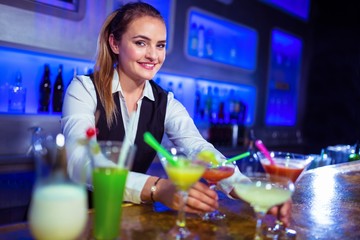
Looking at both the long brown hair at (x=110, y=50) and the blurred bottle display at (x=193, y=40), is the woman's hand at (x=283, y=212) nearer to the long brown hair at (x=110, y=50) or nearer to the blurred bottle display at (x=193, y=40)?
the long brown hair at (x=110, y=50)

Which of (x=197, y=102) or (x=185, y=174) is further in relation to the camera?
(x=197, y=102)

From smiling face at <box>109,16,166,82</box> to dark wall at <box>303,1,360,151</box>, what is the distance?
3540 mm

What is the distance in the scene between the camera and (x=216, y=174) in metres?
1.21

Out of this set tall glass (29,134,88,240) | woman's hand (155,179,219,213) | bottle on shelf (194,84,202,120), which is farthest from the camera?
bottle on shelf (194,84,202,120)

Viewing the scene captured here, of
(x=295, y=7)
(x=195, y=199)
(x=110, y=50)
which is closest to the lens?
(x=195, y=199)

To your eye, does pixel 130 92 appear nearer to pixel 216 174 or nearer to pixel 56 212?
pixel 216 174

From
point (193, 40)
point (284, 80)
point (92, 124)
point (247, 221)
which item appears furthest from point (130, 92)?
point (284, 80)

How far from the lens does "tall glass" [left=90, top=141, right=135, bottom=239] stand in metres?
0.86


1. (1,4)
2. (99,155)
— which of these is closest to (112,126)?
(99,155)

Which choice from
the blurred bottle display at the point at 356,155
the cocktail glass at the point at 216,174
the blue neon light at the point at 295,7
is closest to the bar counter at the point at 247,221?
the cocktail glass at the point at 216,174

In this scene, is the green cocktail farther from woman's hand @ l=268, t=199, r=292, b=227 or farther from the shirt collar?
the shirt collar

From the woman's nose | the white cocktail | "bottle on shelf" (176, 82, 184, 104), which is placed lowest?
the white cocktail

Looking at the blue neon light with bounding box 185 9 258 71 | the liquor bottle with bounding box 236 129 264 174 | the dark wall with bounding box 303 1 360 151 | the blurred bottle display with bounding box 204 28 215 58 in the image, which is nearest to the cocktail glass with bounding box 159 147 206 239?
the blue neon light with bounding box 185 9 258 71

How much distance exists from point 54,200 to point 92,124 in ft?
2.32
